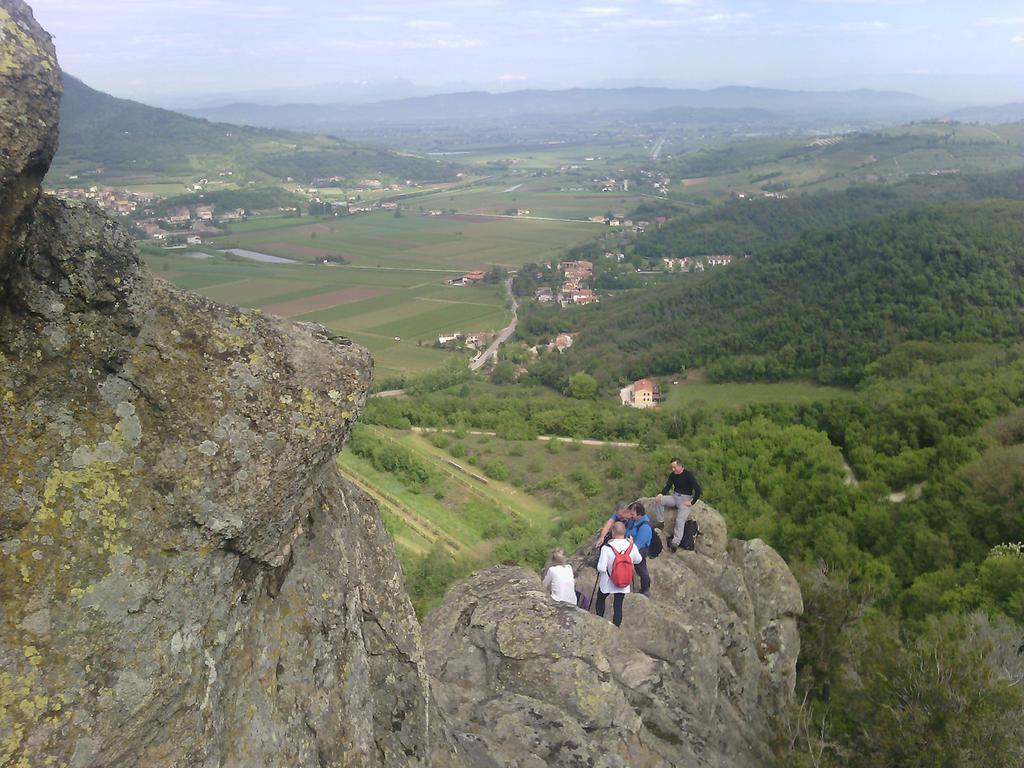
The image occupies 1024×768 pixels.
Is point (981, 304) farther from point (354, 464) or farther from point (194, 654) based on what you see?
point (194, 654)

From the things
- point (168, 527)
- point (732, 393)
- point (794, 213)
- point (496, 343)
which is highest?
point (168, 527)

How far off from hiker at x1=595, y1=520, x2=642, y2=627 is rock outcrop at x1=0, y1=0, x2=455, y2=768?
6410 mm

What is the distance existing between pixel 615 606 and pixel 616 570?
32.1 inches

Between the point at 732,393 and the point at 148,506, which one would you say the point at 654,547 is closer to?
the point at 148,506

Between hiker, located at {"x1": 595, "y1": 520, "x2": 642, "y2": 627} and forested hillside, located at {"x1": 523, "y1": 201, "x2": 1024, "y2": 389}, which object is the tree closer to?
forested hillside, located at {"x1": 523, "y1": 201, "x2": 1024, "y2": 389}

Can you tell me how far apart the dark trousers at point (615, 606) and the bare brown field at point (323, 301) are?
319 ft

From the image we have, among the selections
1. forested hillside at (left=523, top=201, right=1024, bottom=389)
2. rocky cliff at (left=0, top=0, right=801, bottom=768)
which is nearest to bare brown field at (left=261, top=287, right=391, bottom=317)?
forested hillside at (left=523, top=201, right=1024, bottom=389)

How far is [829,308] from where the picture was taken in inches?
3533

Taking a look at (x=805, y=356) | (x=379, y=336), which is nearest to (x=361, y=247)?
(x=379, y=336)

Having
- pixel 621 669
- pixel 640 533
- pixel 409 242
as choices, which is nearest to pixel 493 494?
pixel 640 533

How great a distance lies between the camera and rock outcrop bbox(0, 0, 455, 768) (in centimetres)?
466

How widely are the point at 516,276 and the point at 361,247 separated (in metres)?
45.4

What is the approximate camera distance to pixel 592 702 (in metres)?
9.81

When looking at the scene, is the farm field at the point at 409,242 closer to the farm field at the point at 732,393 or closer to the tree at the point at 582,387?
the tree at the point at 582,387
